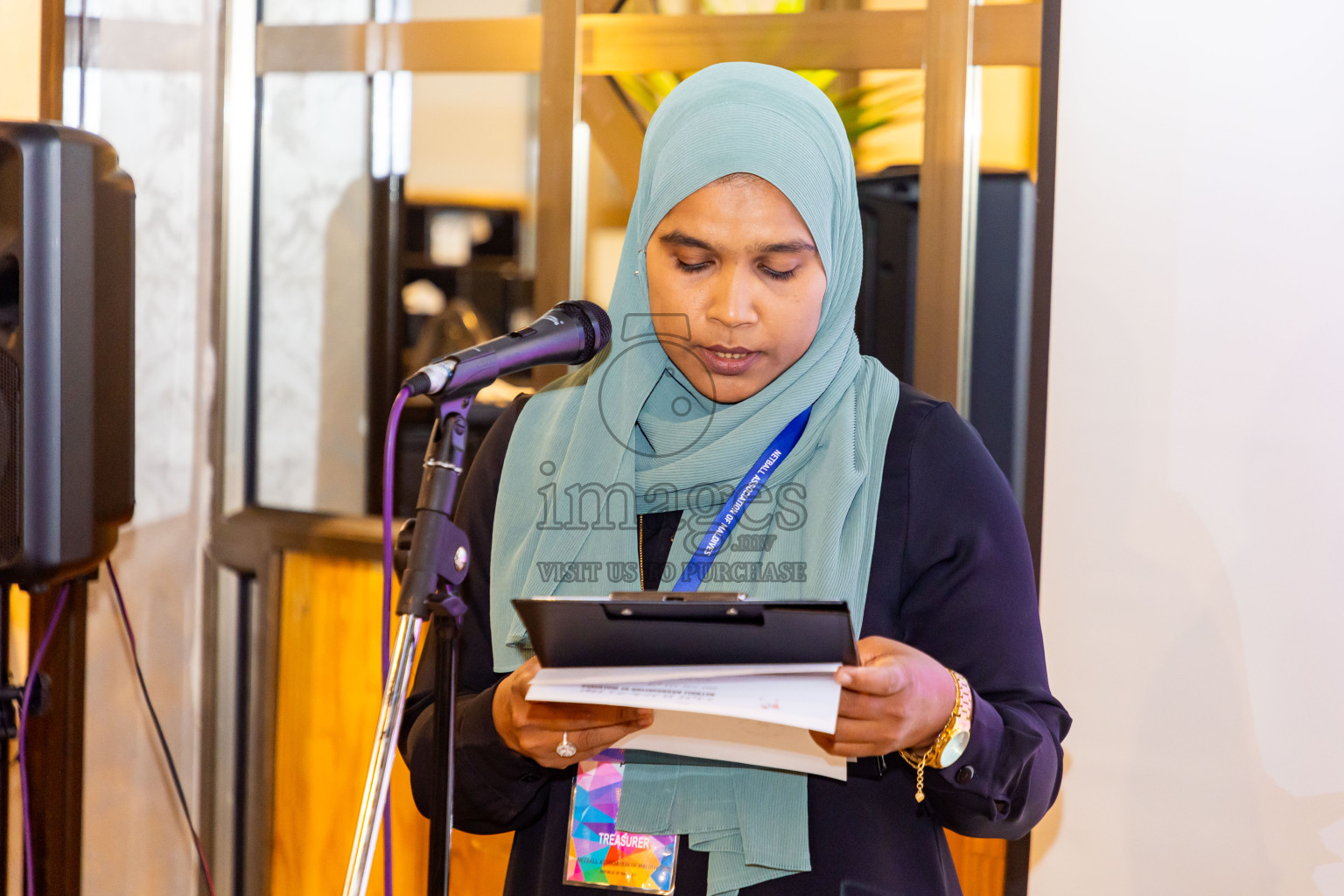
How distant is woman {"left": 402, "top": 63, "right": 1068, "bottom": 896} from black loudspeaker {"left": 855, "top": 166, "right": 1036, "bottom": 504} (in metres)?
0.65

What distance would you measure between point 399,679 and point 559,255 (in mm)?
1321

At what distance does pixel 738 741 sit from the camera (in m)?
0.95

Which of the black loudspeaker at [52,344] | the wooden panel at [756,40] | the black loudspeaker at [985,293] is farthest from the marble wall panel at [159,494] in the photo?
the black loudspeaker at [985,293]

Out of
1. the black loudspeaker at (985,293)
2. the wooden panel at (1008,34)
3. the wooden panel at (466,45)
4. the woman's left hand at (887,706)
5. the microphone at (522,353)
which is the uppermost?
the wooden panel at (466,45)

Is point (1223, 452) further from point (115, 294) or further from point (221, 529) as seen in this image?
point (221, 529)

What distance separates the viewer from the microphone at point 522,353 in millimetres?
830

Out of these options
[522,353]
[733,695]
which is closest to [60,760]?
[522,353]

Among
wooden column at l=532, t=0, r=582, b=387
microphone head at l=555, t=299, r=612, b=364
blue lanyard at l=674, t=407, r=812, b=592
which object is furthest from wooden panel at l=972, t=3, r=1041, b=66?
microphone head at l=555, t=299, r=612, b=364

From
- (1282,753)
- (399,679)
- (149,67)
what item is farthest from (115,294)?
(1282,753)

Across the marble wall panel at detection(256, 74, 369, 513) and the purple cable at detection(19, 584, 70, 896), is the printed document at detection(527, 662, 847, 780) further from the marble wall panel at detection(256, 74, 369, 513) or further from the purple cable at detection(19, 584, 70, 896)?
the marble wall panel at detection(256, 74, 369, 513)

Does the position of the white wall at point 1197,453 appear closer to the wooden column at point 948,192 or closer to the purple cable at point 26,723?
Answer: the wooden column at point 948,192

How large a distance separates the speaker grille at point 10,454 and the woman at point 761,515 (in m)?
0.77

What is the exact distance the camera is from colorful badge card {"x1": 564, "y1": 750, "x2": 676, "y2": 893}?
A: 1091 mm

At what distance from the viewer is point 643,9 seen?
6.61 feet
